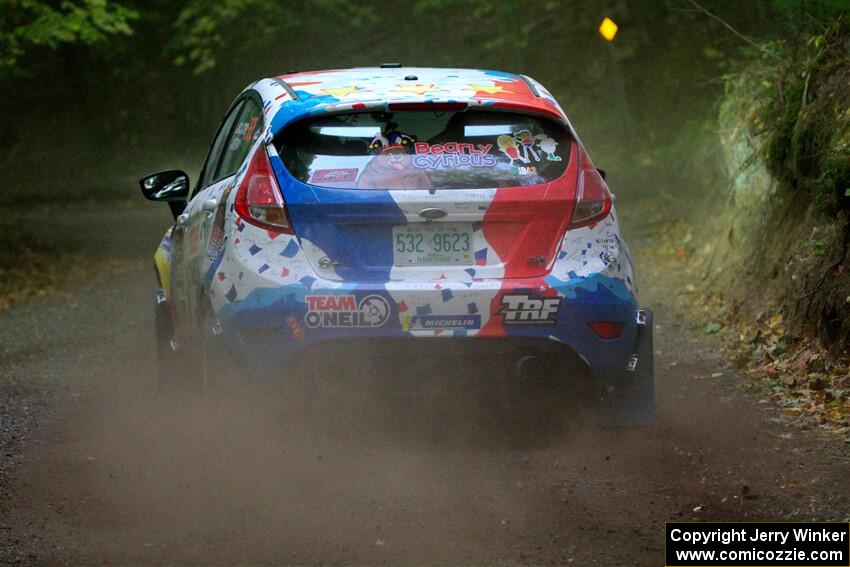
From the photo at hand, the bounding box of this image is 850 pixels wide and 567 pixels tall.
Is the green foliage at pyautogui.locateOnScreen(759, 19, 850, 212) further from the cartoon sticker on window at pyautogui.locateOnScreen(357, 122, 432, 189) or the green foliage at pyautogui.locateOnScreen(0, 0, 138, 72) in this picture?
the green foliage at pyautogui.locateOnScreen(0, 0, 138, 72)

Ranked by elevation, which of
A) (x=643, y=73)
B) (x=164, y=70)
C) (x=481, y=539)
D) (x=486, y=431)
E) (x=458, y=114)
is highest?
(x=458, y=114)

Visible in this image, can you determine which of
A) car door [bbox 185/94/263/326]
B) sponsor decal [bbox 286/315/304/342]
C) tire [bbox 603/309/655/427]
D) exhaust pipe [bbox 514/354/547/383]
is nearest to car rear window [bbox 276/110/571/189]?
car door [bbox 185/94/263/326]

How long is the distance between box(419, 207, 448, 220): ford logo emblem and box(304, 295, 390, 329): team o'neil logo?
41 centimetres

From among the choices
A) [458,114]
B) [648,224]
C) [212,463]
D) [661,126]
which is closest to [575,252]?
[458,114]

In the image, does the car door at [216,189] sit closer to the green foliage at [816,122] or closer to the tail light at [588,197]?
the tail light at [588,197]

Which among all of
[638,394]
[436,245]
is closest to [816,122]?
[638,394]

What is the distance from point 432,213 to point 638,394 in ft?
4.71

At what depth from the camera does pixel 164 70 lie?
3894 cm

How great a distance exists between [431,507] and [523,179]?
1548 millimetres

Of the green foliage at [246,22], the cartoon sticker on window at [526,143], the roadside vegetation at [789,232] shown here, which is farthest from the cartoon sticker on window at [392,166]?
the green foliage at [246,22]

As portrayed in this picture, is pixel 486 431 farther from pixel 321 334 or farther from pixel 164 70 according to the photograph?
pixel 164 70

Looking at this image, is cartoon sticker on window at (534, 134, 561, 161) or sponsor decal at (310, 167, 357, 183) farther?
cartoon sticker on window at (534, 134, 561, 161)

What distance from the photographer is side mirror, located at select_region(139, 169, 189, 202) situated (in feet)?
26.2

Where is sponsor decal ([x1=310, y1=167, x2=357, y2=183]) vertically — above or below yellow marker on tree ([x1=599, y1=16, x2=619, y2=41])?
above
